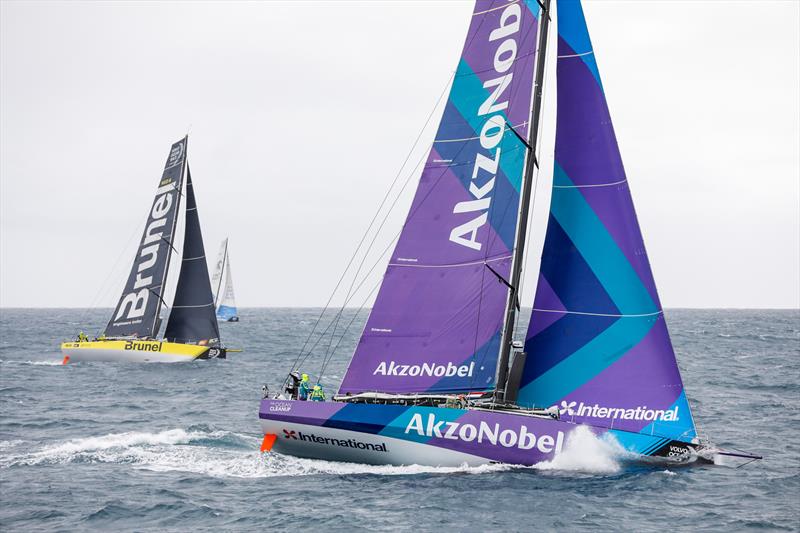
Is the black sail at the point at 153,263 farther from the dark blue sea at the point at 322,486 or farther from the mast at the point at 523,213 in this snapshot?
the mast at the point at 523,213

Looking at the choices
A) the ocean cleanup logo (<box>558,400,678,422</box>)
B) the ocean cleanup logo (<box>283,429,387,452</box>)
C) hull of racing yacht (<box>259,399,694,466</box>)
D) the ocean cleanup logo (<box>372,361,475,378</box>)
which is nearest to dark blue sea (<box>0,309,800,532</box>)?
hull of racing yacht (<box>259,399,694,466</box>)

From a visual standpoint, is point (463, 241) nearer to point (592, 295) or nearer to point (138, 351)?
point (592, 295)

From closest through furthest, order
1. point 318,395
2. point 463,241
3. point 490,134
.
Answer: point 463,241, point 490,134, point 318,395

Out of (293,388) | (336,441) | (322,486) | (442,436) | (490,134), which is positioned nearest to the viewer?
(322,486)

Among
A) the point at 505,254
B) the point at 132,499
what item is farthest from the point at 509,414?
the point at 132,499

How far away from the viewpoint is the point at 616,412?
18219 mm

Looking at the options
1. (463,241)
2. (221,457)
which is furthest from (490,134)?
(221,457)

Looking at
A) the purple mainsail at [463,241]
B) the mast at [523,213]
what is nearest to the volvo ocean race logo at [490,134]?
the purple mainsail at [463,241]

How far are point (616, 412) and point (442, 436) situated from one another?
395cm

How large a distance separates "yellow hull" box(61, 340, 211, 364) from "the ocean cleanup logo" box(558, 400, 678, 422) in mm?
30380

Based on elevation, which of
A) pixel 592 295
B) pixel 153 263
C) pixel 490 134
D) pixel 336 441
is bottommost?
pixel 336 441

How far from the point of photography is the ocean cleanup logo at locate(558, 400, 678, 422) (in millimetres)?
17922

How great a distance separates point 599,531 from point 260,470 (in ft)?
26.3

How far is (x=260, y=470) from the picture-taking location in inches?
738
